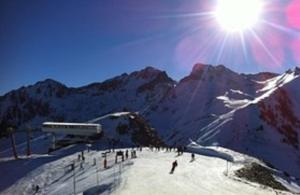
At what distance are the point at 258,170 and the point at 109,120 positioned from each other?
285 feet

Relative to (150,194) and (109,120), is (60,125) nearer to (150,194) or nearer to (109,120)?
(109,120)

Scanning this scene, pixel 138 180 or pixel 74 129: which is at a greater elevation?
pixel 74 129

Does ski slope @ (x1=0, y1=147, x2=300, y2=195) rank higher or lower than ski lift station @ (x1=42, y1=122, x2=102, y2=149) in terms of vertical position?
lower

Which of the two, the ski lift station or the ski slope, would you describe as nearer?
the ski slope

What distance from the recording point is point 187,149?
10912cm

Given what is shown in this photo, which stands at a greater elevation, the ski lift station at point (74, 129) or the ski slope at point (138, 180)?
the ski lift station at point (74, 129)

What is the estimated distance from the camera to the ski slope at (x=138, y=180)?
47812mm

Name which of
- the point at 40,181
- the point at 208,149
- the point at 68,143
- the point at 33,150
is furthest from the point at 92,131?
the point at 40,181

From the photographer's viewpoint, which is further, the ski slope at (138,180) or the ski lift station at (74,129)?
the ski lift station at (74,129)

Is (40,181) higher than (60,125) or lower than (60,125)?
lower

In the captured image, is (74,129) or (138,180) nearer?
(138,180)

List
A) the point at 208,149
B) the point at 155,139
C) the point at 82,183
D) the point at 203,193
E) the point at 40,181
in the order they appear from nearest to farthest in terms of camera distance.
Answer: the point at 203,193 → the point at 82,183 → the point at 40,181 → the point at 208,149 → the point at 155,139

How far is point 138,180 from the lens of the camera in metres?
51.4

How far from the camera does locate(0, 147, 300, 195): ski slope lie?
47812 millimetres
